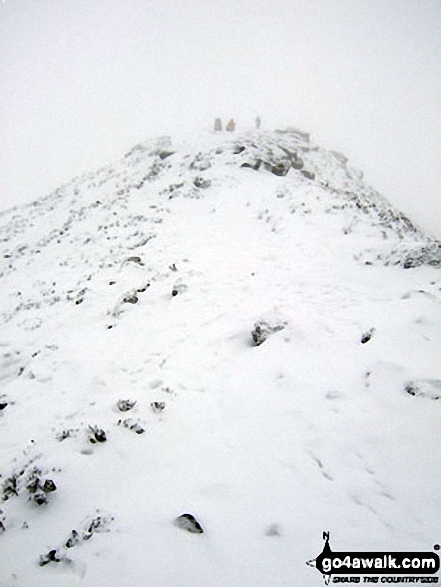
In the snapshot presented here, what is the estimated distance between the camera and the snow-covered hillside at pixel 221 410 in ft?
11.5

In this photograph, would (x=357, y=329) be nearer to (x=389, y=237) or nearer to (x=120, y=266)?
(x=389, y=237)

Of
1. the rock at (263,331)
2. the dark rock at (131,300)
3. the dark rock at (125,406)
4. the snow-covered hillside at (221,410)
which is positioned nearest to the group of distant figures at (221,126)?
the snow-covered hillside at (221,410)

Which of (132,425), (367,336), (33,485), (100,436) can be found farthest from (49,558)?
(367,336)

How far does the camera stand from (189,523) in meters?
3.65

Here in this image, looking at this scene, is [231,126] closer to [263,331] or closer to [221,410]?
[263,331]

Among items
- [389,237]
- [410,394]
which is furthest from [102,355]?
[389,237]

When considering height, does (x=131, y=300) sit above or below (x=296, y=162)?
below

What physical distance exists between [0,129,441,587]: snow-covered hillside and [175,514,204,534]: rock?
0.07 ft

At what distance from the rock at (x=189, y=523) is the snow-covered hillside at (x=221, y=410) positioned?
2cm

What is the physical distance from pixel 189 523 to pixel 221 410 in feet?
6.37

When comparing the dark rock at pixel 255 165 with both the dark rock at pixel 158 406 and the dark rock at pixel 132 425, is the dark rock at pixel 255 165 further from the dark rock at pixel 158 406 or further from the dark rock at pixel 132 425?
the dark rock at pixel 132 425

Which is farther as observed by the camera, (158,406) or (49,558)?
(158,406)

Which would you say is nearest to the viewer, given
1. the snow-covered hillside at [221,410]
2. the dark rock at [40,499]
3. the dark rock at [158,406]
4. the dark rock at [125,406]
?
the snow-covered hillside at [221,410]

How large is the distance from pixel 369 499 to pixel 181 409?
9.74 feet
